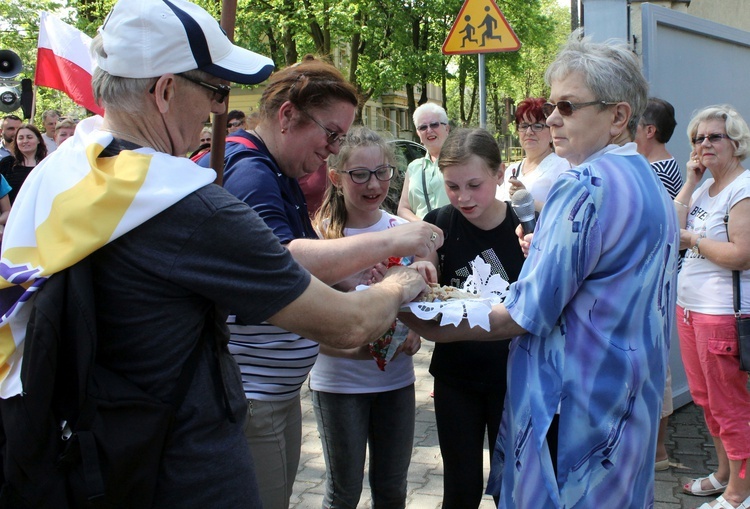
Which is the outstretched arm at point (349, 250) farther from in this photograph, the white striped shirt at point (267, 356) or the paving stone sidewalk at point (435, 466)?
the paving stone sidewalk at point (435, 466)

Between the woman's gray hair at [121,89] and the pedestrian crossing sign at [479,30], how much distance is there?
565cm

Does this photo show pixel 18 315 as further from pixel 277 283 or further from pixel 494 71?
pixel 494 71

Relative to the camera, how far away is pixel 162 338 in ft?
5.17

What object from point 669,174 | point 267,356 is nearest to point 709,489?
point 669,174

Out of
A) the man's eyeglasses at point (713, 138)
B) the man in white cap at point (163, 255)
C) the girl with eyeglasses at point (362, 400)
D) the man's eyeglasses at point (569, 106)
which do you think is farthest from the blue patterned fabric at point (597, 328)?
the man's eyeglasses at point (713, 138)

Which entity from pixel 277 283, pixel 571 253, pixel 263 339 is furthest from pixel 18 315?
pixel 571 253

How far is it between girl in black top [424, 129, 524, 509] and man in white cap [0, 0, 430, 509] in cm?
130

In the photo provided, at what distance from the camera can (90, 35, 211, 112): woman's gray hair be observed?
1.62 m

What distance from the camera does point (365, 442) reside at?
9.98 ft

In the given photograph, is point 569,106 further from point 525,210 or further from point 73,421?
point 73,421

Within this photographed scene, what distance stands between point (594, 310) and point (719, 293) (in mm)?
2236

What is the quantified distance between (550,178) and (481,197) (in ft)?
6.74

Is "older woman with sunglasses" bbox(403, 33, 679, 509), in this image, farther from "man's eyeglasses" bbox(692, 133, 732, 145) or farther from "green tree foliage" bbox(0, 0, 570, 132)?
"green tree foliage" bbox(0, 0, 570, 132)

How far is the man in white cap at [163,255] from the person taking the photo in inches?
58.7
